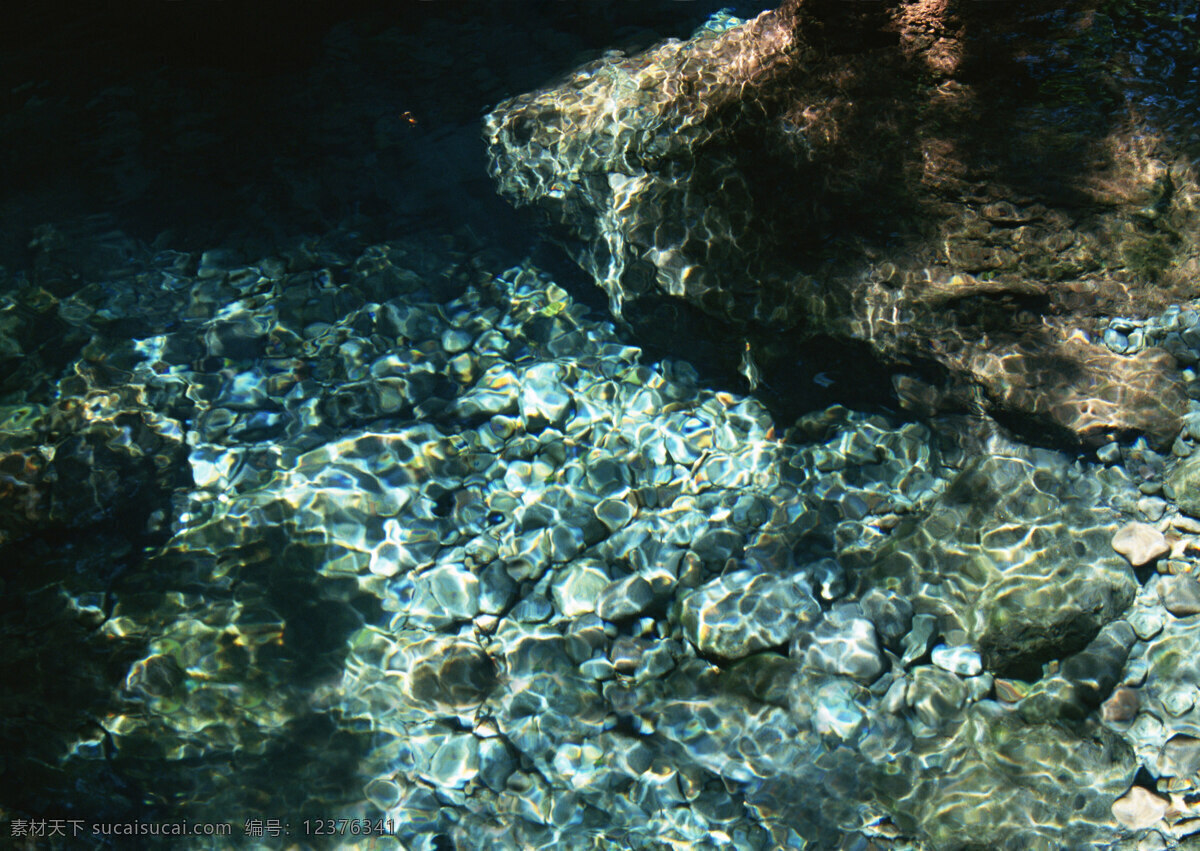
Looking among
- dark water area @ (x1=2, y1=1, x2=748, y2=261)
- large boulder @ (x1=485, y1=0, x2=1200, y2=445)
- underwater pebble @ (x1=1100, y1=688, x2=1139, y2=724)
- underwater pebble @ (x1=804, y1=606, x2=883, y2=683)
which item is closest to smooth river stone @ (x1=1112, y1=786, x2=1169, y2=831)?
underwater pebble @ (x1=1100, y1=688, x2=1139, y2=724)

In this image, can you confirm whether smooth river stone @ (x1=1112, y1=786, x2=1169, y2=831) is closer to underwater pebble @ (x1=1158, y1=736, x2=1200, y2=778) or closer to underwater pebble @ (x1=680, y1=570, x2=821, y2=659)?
underwater pebble @ (x1=1158, y1=736, x2=1200, y2=778)

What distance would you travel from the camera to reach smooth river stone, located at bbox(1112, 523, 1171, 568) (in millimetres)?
3295

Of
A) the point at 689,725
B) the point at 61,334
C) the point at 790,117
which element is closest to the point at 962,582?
the point at 689,725

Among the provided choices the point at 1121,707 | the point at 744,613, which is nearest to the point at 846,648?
the point at 744,613

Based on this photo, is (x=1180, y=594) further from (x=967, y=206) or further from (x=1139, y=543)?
(x=967, y=206)

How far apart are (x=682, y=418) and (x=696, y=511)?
0.64 m

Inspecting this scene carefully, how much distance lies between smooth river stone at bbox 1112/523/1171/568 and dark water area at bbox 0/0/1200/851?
22 mm

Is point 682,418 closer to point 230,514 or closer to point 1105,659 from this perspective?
point 1105,659

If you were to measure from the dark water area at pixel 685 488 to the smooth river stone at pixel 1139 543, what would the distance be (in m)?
0.02

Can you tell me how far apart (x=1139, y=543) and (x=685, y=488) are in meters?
2.17

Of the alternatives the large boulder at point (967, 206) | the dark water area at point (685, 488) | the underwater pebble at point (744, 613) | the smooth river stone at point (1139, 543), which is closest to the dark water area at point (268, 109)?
the dark water area at point (685, 488)

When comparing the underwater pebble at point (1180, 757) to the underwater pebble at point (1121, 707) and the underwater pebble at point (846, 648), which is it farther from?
the underwater pebble at point (846, 648)

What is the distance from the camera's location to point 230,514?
13.0 feet

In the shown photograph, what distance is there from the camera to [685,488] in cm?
404
